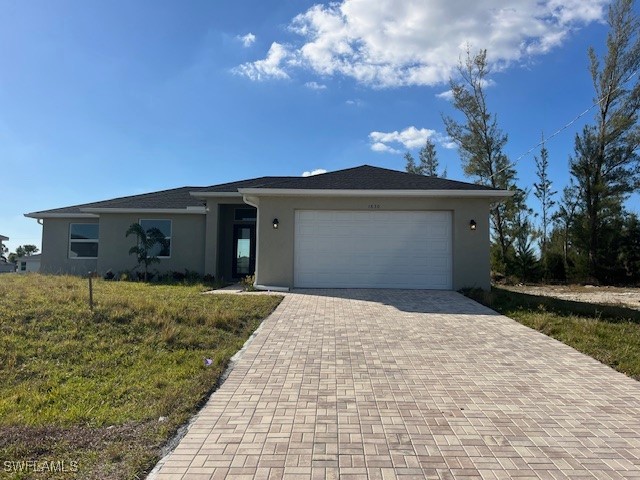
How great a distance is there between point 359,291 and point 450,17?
25.2 feet

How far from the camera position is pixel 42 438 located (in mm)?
3340

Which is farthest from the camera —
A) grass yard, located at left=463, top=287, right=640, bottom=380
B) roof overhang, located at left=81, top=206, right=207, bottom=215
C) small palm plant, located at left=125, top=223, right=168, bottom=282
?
roof overhang, located at left=81, top=206, right=207, bottom=215

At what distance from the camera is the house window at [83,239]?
17766 mm

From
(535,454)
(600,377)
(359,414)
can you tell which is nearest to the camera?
(535,454)

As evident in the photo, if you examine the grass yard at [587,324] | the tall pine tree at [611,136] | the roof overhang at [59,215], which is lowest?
the grass yard at [587,324]

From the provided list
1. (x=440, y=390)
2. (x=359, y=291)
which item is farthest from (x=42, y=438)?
(x=359, y=291)

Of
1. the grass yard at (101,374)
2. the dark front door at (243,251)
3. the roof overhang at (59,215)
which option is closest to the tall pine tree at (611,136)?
the dark front door at (243,251)

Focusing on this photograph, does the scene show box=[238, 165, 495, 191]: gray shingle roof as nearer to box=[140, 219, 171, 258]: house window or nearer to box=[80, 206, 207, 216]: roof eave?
box=[80, 206, 207, 216]: roof eave

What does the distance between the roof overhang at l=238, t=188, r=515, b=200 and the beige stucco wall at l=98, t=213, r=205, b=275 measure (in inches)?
195

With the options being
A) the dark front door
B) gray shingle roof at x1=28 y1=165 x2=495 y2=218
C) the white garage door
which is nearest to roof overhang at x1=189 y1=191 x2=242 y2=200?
gray shingle roof at x1=28 y1=165 x2=495 y2=218

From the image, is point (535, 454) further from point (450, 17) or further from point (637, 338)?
point (450, 17)

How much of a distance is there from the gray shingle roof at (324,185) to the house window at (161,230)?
0.66m

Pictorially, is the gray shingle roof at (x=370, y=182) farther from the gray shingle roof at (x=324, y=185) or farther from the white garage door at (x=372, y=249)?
the white garage door at (x=372, y=249)

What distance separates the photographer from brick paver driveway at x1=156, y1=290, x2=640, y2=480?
117 inches
